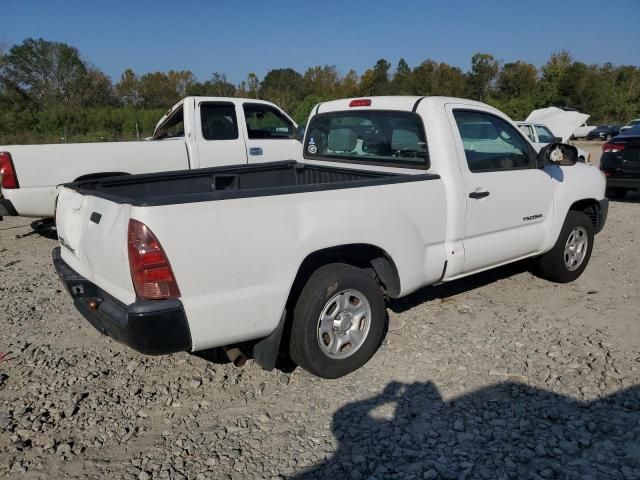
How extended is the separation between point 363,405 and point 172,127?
698 centimetres

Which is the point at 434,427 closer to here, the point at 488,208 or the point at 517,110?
the point at 488,208

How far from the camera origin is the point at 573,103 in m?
48.1

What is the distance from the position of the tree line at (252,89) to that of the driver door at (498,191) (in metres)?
27.2

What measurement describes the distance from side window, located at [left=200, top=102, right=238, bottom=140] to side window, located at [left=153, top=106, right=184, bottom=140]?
542mm

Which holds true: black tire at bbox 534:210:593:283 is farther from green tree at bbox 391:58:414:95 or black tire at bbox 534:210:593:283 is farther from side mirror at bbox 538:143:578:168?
green tree at bbox 391:58:414:95

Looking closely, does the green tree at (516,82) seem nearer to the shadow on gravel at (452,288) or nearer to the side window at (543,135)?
the side window at (543,135)

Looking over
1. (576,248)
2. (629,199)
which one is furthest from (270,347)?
(629,199)

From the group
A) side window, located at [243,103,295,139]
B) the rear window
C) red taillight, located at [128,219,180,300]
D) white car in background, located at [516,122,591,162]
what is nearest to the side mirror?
the rear window

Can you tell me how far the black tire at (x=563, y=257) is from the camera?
4996 mm

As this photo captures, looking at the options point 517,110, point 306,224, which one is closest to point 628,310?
point 306,224

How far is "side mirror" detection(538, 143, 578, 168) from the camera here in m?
4.45

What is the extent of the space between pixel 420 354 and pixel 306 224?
5.01ft

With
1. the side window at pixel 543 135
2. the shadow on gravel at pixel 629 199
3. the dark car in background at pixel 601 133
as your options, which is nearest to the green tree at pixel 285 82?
the dark car in background at pixel 601 133

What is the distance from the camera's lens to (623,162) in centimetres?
929
